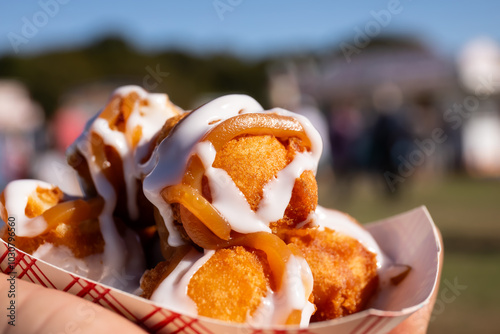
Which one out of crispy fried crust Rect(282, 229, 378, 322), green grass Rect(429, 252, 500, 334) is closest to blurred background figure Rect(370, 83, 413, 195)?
green grass Rect(429, 252, 500, 334)

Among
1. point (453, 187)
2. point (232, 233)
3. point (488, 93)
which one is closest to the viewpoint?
point (232, 233)

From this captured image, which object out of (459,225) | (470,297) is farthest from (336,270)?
(459,225)

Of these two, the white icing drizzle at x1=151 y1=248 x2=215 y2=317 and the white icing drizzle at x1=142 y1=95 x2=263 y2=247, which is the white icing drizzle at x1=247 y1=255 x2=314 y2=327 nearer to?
the white icing drizzle at x1=151 y1=248 x2=215 y2=317

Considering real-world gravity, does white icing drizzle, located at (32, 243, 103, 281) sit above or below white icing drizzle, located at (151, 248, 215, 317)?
above

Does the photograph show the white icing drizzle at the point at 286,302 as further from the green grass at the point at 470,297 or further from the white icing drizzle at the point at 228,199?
the green grass at the point at 470,297

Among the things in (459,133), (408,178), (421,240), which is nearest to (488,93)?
(459,133)

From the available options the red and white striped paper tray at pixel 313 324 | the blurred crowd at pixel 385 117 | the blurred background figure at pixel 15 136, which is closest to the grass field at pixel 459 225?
the blurred crowd at pixel 385 117

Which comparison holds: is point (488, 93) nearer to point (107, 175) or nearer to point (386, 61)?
point (386, 61)
